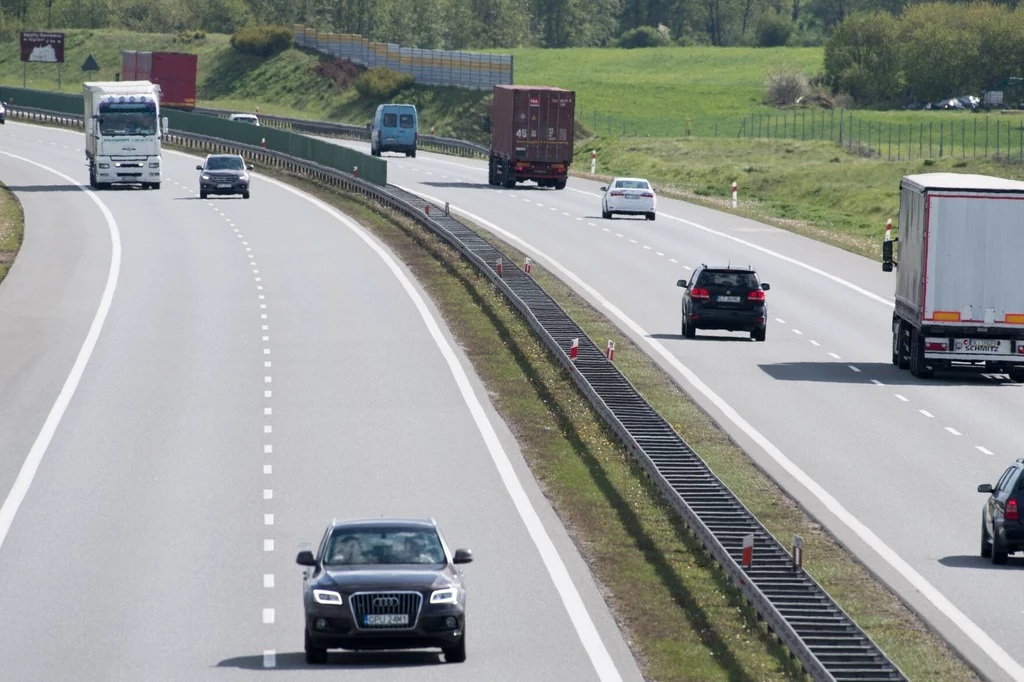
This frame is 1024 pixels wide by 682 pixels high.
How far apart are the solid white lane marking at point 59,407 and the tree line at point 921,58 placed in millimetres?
95010

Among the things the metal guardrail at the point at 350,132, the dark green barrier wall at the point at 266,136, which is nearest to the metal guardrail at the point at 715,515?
the dark green barrier wall at the point at 266,136

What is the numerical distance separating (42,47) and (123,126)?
81422 mm

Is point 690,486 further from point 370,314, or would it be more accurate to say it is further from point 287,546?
point 370,314

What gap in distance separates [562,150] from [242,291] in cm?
3068

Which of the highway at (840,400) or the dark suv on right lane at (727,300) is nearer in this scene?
the highway at (840,400)

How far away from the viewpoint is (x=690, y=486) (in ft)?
78.2

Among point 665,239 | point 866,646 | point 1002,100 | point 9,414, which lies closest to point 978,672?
point 866,646

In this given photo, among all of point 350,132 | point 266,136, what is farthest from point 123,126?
point 350,132

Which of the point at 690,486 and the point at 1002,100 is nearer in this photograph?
the point at 690,486

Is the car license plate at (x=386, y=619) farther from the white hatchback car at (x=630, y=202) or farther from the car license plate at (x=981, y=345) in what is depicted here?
the white hatchback car at (x=630, y=202)

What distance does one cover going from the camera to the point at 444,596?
52.1 ft

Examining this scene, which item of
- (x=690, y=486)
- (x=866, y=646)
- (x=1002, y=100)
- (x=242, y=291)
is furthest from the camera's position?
(x=1002, y=100)

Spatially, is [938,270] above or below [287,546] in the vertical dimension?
above

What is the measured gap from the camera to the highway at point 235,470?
17344 millimetres
